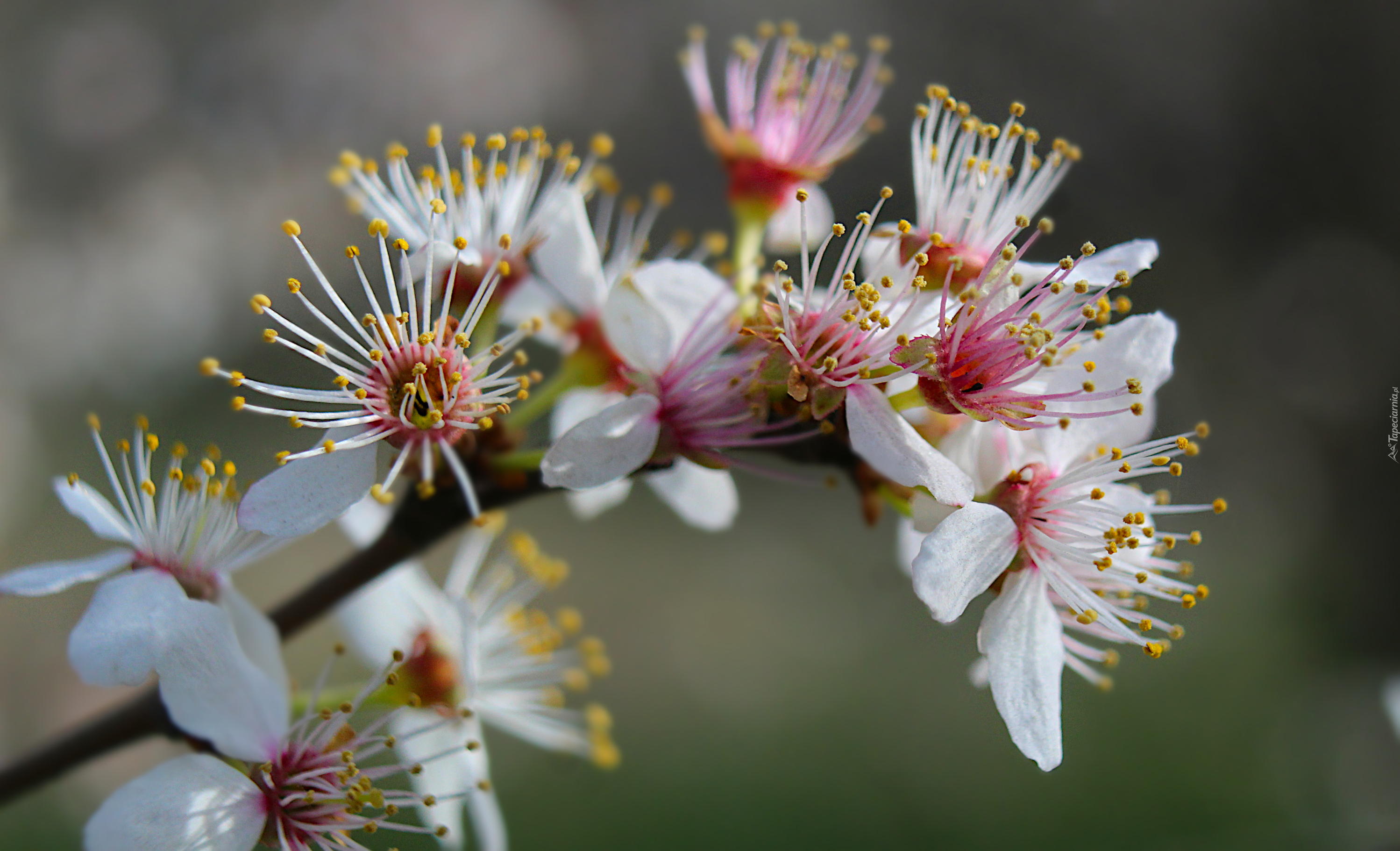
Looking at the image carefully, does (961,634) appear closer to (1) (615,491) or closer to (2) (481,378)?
(1) (615,491)

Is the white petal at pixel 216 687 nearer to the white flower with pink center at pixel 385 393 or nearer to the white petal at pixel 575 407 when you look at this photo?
the white flower with pink center at pixel 385 393

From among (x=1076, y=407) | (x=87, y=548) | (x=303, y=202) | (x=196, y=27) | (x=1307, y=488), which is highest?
(x=1076, y=407)

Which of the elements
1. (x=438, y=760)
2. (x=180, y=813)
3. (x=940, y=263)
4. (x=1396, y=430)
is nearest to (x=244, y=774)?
(x=180, y=813)

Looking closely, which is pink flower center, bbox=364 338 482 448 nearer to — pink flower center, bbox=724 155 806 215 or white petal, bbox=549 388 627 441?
white petal, bbox=549 388 627 441

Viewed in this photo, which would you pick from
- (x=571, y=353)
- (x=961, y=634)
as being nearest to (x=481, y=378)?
(x=571, y=353)

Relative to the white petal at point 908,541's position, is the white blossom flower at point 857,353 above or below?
above

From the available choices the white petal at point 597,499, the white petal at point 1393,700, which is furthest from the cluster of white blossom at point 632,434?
the white petal at point 1393,700

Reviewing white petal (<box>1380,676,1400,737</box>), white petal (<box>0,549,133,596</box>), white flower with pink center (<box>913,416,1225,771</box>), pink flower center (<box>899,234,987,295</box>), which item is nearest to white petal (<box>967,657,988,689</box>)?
white flower with pink center (<box>913,416,1225,771</box>)
